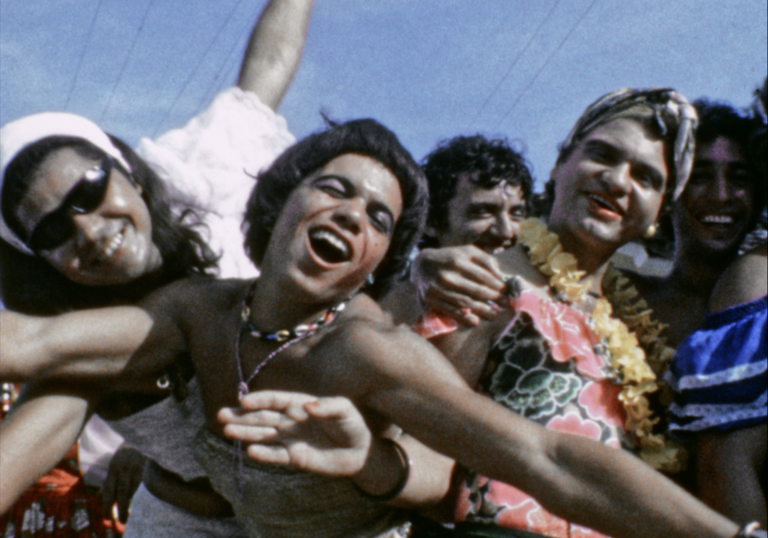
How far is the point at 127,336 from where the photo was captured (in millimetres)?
1753

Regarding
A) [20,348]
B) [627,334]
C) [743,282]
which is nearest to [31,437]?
[20,348]

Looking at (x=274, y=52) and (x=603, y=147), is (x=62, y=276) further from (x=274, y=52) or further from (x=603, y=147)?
(x=603, y=147)

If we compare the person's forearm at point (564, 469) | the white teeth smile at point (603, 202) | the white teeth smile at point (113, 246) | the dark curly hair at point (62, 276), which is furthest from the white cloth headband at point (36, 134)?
the white teeth smile at point (603, 202)

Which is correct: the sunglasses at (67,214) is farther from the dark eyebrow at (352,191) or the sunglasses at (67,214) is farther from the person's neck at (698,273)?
the person's neck at (698,273)

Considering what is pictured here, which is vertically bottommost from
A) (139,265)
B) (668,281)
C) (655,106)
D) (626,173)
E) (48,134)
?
(139,265)

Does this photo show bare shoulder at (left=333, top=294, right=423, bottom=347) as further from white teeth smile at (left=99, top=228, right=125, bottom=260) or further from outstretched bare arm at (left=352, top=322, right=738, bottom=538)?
white teeth smile at (left=99, top=228, right=125, bottom=260)

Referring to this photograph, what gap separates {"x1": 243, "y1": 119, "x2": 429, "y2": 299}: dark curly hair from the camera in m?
1.97

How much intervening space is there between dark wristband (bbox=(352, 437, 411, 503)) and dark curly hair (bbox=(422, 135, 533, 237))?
4.73 feet

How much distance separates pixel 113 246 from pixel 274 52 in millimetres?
1484

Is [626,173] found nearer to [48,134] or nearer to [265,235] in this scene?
[265,235]

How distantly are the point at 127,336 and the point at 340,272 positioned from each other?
0.58m

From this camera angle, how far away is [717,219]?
7.03 ft

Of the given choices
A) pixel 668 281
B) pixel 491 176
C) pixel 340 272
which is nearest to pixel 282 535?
pixel 340 272

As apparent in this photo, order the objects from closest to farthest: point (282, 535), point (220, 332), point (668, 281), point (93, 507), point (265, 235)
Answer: point (282, 535)
point (220, 332)
point (265, 235)
point (668, 281)
point (93, 507)
